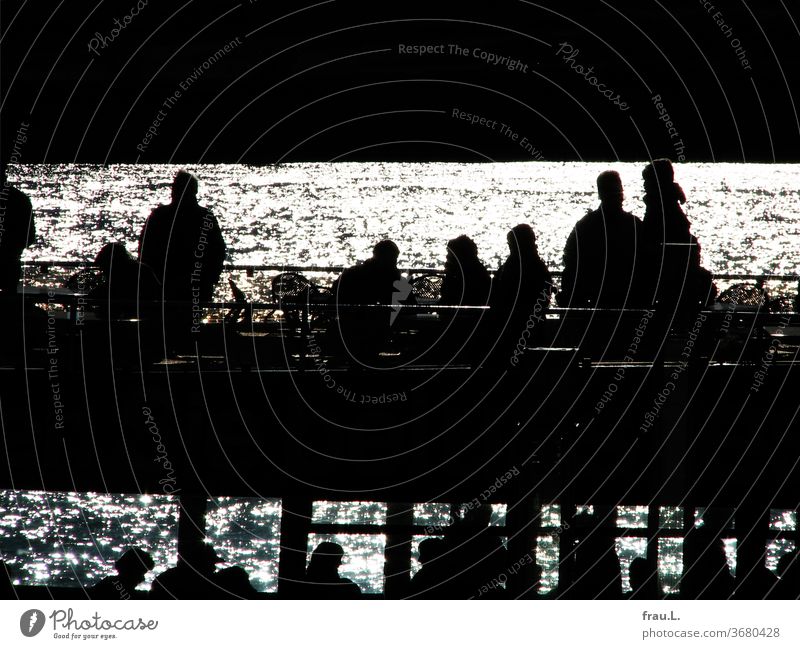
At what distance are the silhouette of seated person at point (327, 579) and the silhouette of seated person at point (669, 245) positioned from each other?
12.8ft

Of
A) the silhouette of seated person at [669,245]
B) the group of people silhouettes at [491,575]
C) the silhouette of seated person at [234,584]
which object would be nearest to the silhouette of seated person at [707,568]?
the group of people silhouettes at [491,575]

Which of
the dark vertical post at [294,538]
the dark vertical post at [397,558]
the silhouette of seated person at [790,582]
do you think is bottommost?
the dark vertical post at [397,558]

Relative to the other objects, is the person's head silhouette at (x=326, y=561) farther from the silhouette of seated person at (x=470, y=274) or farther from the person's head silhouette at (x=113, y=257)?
the person's head silhouette at (x=113, y=257)

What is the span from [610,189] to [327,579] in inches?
182

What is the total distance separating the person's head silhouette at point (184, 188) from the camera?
5.51 m

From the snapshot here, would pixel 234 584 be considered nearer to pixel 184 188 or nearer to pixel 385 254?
pixel 385 254

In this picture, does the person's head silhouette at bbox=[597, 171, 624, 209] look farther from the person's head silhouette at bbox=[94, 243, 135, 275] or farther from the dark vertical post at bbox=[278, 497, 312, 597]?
the dark vertical post at bbox=[278, 497, 312, 597]

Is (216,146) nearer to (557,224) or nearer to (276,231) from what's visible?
(276,231)

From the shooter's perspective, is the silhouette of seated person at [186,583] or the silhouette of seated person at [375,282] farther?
the silhouette of seated person at [186,583]

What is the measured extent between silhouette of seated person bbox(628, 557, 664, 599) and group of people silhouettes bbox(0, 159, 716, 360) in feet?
12.5

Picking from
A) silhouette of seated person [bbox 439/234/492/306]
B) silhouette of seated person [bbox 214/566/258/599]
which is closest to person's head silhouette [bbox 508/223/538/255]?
silhouette of seated person [bbox 439/234/492/306]

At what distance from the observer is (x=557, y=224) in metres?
78.2

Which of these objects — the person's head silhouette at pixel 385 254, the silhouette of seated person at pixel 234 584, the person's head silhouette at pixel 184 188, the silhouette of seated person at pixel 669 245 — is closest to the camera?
the silhouette of seated person at pixel 669 245

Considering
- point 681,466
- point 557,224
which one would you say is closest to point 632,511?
point 557,224
